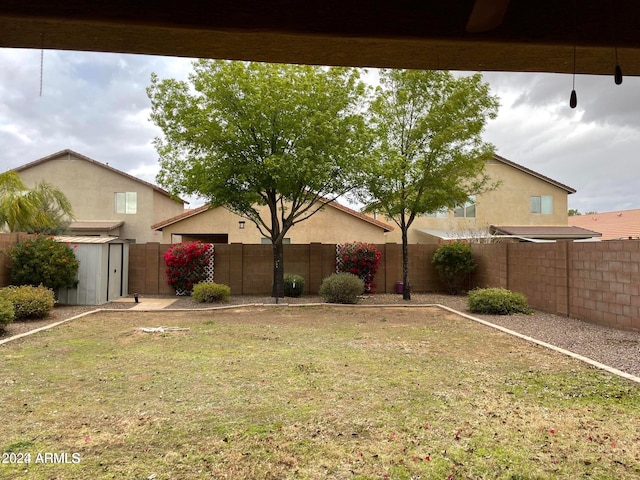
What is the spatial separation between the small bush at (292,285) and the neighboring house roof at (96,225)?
14594 millimetres

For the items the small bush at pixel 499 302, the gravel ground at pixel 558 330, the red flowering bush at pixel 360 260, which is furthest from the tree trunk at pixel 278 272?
the small bush at pixel 499 302

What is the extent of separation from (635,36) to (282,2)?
89.0 inches

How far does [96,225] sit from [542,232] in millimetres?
26361

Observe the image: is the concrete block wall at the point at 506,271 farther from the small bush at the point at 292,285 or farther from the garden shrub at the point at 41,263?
the small bush at the point at 292,285

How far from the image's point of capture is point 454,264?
15.8 m

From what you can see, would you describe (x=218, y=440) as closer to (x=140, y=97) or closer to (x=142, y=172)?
(x=140, y=97)

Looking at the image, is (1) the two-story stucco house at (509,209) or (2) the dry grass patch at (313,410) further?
(1) the two-story stucco house at (509,209)

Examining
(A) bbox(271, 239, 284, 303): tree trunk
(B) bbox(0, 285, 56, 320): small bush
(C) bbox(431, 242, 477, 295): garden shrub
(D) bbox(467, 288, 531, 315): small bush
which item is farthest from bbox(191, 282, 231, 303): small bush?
(C) bbox(431, 242, 477, 295): garden shrub

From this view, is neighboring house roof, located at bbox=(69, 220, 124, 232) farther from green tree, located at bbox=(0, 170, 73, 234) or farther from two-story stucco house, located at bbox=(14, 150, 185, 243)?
green tree, located at bbox=(0, 170, 73, 234)

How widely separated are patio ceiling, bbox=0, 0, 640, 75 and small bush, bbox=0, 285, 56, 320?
8.77m

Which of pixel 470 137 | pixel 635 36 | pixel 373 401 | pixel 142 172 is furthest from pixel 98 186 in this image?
pixel 635 36

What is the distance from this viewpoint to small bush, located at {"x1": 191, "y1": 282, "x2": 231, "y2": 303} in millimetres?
13312

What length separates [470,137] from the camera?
44.9 feet

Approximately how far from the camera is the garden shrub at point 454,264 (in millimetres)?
15633
